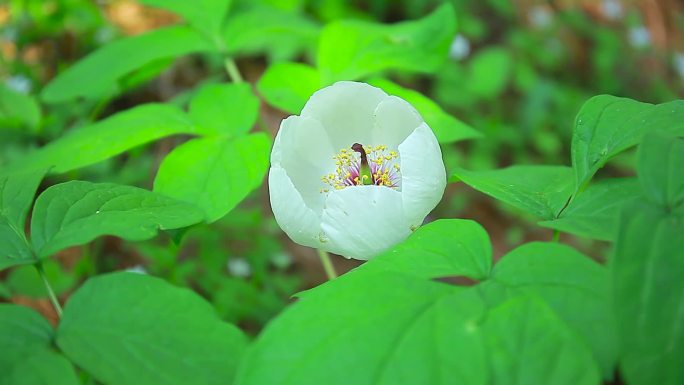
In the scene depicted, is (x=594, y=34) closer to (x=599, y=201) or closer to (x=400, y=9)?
(x=400, y=9)

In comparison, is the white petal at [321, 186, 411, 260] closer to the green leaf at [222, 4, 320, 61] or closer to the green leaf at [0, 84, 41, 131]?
the green leaf at [222, 4, 320, 61]

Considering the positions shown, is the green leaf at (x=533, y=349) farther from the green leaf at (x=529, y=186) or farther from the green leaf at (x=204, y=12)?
the green leaf at (x=204, y=12)

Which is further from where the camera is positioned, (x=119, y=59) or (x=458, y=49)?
(x=458, y=49)

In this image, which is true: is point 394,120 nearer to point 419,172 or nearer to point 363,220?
point 419,172

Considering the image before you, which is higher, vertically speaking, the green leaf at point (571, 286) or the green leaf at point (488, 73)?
the green leaf at point (571, 286)

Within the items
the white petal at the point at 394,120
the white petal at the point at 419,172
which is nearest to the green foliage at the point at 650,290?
the white petal at the point at 419,172

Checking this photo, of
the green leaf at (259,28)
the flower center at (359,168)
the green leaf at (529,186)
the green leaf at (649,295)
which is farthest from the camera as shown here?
the green leaf at (259,28)

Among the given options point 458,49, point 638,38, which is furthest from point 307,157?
point 638,38
